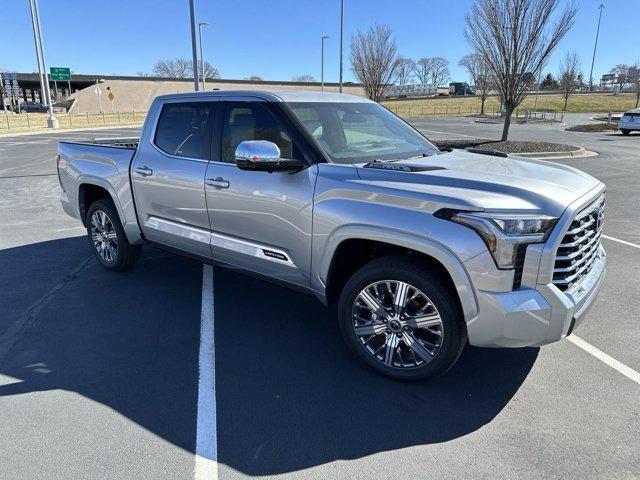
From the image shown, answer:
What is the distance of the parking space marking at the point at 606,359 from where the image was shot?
3.45 meters

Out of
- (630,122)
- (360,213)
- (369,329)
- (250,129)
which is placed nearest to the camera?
(360,213)

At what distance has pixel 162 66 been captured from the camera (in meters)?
118

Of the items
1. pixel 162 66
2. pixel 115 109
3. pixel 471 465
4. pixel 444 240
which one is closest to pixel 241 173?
pixel 444 240

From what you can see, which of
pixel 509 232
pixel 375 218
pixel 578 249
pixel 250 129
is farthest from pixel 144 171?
pixel 578 249

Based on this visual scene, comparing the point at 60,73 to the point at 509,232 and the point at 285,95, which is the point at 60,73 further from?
the point at 509,232

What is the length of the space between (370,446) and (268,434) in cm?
58

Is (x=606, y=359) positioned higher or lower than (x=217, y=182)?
lower

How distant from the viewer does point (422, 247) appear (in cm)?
299

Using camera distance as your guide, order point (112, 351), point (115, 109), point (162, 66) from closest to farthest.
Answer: point (112, 351) < point (115, 109) < point (162, 66)

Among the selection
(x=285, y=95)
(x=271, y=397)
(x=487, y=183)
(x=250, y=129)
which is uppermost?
(x=285, y=95)

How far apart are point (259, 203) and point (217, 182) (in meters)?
0.52

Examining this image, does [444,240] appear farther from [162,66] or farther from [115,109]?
[162,66]

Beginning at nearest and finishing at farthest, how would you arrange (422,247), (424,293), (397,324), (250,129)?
(422,247), (424,293), (397,324), (250,129)

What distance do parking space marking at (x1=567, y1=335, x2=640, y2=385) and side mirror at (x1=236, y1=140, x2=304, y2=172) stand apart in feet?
8.31
